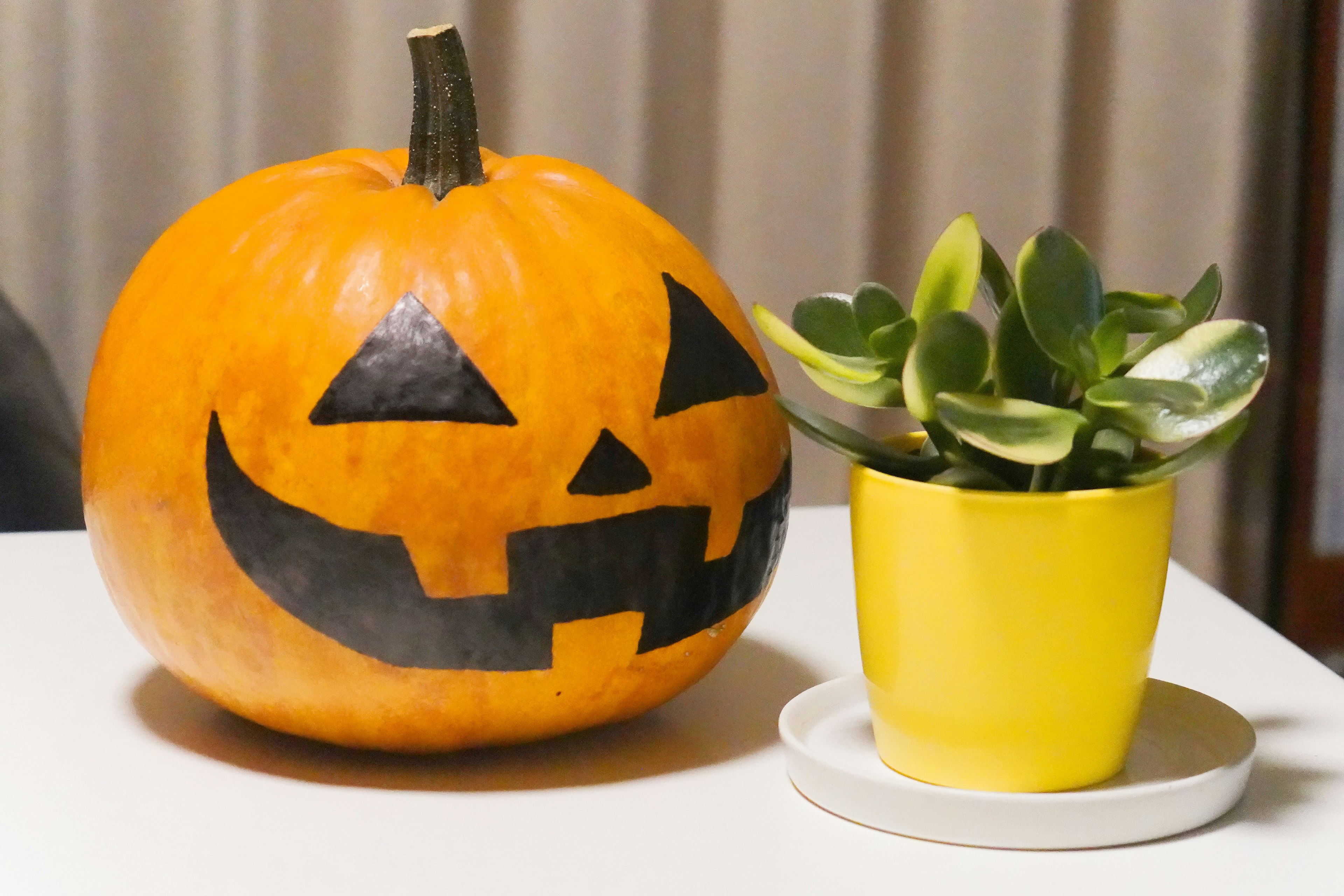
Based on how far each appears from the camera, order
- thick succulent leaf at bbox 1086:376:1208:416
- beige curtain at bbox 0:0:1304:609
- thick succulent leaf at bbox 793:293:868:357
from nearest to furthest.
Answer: thick succulent leaf at bbox 1086:376:1208:416, thick succulent leaf at bbox 793:293:868:357, beige curtain at bbox 0:0:1304:609

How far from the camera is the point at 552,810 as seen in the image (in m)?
0.54

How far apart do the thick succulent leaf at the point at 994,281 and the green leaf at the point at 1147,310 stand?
41 mm

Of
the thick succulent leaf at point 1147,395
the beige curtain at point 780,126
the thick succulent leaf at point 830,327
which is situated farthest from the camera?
the beige curtain at point 780,126

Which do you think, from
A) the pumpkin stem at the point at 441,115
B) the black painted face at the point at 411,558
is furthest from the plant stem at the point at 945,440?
the pumpkin stem at the point at 441,115

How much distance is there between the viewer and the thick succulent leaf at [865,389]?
0.52 m

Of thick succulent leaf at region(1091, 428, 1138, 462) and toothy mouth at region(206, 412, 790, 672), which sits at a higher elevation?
thick succulent leaf at region(1091, 428, 1138, 462)

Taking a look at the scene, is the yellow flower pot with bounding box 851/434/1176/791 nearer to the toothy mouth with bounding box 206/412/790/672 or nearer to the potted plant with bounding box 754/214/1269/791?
the potted plant with bounding box 754/214/1269/791

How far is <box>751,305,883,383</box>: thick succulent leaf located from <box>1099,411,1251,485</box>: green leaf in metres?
0.09

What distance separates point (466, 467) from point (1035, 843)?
0.26 metres

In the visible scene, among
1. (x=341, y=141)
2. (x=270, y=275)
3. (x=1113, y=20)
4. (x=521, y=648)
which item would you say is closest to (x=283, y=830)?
(x=521, y=648)

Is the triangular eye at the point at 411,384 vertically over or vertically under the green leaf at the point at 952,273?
under

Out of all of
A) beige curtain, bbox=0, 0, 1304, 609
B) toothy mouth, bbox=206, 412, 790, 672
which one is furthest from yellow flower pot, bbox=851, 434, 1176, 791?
beige curtain, bbox=0, 0, 1304, 609

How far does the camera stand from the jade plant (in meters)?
0.46

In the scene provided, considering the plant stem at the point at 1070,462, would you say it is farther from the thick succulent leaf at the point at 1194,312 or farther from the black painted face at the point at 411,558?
the black painted face at the point at 411,558
